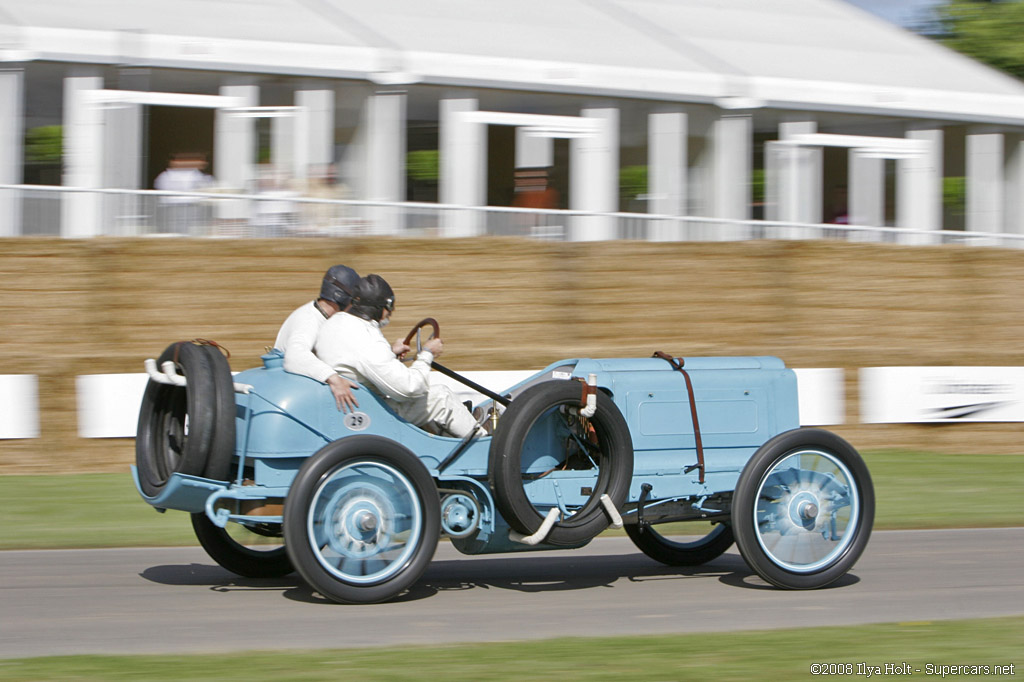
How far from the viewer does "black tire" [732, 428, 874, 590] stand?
6152 millimetres

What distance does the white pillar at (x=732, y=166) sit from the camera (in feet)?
55.0

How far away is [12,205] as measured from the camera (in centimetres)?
1147

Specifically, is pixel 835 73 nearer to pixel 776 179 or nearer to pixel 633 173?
pixel 776 179

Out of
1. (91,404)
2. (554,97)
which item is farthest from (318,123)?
(91,404)

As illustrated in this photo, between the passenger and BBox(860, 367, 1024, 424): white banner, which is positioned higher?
the passenger

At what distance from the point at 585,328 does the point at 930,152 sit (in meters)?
7.89

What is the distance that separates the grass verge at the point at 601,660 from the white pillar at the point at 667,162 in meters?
11.5

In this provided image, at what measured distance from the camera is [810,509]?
6223 millimetres

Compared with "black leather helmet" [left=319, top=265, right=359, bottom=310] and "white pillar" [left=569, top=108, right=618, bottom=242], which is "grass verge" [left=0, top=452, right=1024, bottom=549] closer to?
"black leather helmet" [left=319, top=265, right=359, bottom=310]

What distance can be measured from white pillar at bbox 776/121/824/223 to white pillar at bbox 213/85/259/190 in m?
7.05

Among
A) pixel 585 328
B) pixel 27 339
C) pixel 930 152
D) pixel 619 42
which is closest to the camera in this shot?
pixel 27 339

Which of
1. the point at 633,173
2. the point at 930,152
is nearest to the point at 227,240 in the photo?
the point at 633,173

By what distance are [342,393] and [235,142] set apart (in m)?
8.96

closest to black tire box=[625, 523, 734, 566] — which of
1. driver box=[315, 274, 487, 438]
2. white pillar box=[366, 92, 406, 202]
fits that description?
driver box=[315, 274, 487, 438]
